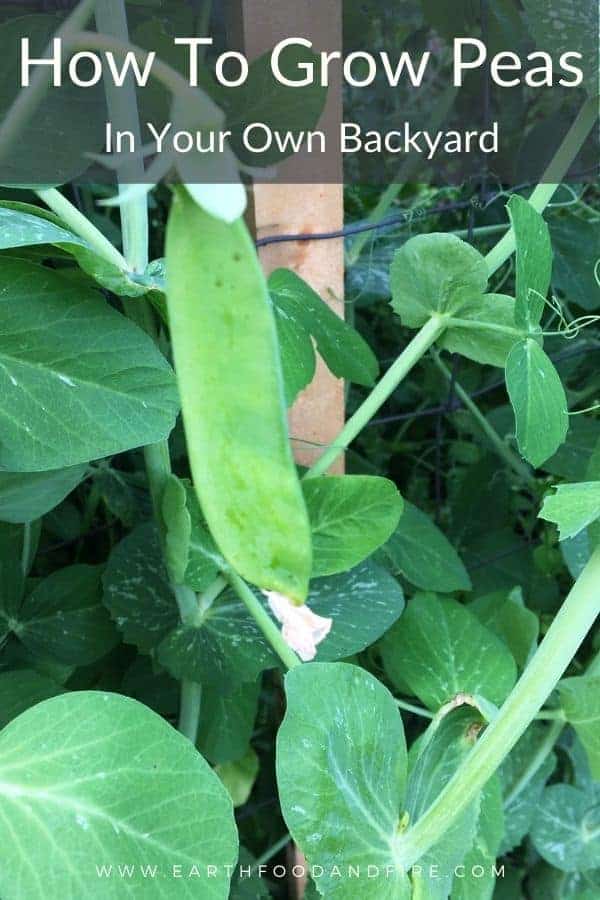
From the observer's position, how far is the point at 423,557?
74 centimetres

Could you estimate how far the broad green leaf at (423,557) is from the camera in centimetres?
73

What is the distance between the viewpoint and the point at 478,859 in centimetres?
59

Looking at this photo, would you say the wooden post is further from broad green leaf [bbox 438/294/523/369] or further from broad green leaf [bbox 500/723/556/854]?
broad green leaf [bbox 500/723/556/854]

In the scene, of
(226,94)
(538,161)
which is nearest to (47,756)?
(226,94)

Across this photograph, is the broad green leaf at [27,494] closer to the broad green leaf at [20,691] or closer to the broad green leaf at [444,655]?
the broad green leaf at [20,691]

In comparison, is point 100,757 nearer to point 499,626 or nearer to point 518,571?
point 499,626

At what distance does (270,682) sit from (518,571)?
310mm

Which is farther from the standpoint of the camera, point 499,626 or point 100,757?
point 499,626

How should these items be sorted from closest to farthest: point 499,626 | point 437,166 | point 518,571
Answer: point 499,626
point 518,571
point 437,166

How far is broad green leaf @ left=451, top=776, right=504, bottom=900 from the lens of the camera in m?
0.58

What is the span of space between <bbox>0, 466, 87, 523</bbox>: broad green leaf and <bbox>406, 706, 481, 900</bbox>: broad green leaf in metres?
0.30

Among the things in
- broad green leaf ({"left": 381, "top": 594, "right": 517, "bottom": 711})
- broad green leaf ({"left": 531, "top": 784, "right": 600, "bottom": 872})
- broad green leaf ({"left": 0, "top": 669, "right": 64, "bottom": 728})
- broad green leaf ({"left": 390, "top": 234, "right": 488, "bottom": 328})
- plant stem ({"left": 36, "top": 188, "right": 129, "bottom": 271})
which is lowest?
broad green leaf ({"left": 531, "top": 784, "right": 600, "bottom": 872})

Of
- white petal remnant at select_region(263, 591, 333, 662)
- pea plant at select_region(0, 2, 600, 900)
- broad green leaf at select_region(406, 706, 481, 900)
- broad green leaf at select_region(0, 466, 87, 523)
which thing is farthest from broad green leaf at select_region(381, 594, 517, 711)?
white petal remnant at select_region(263, 591, 333, 662)
